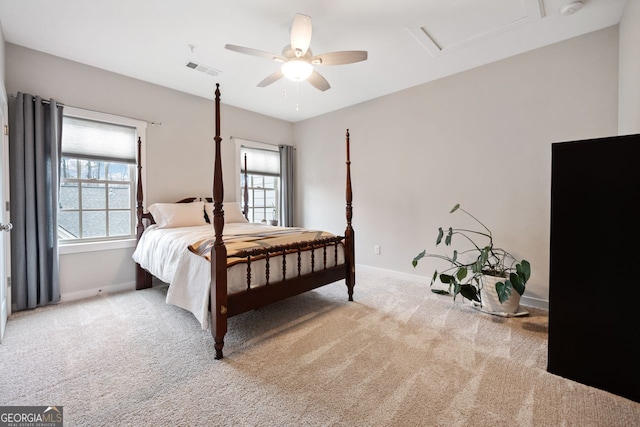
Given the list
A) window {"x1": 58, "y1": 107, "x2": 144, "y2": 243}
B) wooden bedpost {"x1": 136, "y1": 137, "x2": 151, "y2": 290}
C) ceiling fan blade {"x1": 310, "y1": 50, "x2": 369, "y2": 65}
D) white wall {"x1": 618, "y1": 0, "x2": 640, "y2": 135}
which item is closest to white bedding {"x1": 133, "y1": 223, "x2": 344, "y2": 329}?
wooden bedpost {"x1": 136, "y1": 137, "x2": 151, "y2": 290}

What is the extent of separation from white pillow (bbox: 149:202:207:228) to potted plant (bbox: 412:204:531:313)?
118 inches

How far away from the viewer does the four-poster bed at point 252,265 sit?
6.36ft

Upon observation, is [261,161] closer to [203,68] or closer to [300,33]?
[203,68]

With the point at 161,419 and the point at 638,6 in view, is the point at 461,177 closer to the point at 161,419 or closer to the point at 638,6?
the point at 638,6

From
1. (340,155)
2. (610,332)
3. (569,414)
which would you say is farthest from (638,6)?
(340,155)

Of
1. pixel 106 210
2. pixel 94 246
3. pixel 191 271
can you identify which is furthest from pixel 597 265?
pixel 106 210

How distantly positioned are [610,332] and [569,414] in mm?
550

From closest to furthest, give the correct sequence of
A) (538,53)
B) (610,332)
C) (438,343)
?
(610,332)
(438,343)
(538,53)

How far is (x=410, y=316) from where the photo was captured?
263 centimetres

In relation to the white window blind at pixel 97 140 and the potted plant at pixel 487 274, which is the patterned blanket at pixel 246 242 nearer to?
the potted plant at pixel 487 274

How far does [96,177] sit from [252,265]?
2575 millimetres

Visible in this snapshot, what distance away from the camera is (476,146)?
125 inches

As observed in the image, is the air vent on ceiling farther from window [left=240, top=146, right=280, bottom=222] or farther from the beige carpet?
the beige carpet

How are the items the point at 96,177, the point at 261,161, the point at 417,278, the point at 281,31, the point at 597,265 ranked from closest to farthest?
the point at 597,265
the point at 281,31
the point at 96,177
the point at 417,278
the point at 261,161
